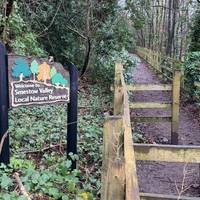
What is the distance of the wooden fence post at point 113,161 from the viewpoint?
1985mm

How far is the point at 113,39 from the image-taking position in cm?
1509

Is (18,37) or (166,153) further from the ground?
(18,37)

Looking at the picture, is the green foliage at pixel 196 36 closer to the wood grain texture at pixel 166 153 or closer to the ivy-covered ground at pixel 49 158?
the ivy-covered ground at pixel 49 158

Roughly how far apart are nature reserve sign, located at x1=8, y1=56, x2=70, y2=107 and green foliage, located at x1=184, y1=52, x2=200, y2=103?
7.39 m

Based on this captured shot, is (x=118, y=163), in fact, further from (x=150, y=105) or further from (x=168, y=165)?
(x=150, y=105)

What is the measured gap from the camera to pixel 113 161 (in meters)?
2.04

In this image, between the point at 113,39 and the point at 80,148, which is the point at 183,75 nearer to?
the point at 113,39

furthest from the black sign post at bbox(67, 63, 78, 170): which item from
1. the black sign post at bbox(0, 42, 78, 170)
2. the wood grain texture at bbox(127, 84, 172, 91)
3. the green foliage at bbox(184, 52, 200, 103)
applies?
the green foliage at bbox(184, 52, 200, 103)

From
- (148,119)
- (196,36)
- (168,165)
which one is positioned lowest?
(168,165)

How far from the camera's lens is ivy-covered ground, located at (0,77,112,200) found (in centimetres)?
394

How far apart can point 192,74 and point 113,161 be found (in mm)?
10845

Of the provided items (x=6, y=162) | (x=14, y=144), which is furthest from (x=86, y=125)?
(x=6, y=162)

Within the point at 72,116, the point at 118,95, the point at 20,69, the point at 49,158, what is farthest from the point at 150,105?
the point at 20,69

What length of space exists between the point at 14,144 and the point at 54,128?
3.99 ft
